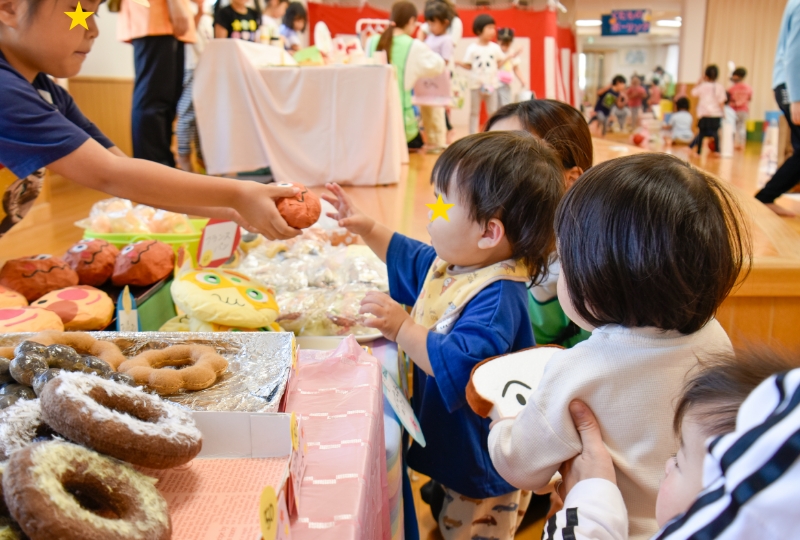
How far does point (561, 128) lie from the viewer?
1.51 m

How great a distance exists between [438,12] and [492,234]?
6180 mm

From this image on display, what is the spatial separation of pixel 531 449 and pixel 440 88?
20.7ft

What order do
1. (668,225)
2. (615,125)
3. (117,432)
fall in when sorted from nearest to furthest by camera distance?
1. (117,432)
2. (668,225)
3. (615,125)

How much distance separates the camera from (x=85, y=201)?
4590 millimetres

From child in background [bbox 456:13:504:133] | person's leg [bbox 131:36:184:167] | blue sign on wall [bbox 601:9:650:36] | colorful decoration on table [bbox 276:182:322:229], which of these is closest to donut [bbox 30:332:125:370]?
colorful decoration on table [bbox 276:182:322:229]

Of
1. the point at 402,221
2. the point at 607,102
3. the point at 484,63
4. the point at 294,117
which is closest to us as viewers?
the point at 402,221

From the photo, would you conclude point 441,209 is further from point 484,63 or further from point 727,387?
point 484,63

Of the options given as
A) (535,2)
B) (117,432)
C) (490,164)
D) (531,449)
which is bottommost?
(531,449)

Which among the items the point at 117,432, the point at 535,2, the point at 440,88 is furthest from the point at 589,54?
the point at 117,432

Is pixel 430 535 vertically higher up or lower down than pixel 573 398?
lower down

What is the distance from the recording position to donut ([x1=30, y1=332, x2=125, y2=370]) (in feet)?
2.64

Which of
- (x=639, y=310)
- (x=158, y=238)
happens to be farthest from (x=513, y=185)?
(x=158, y=238)

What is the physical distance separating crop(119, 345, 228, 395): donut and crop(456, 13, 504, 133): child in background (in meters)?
6.96

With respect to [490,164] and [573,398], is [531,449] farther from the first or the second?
[490,164]
